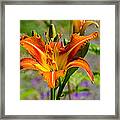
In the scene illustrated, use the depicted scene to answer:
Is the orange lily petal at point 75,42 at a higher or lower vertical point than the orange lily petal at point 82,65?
higher

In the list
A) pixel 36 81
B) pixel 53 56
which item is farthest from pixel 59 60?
pixel 36 81

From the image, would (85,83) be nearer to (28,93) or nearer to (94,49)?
(94,49)

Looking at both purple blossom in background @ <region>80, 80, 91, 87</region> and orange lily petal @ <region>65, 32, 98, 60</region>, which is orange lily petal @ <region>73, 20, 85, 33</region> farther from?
purple blossom in background @ <region>80, 80, 91, 87</region>

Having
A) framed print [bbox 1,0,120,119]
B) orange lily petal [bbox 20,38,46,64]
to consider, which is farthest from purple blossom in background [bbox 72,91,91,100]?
orange lily petal [bbox 20,38,46,64]

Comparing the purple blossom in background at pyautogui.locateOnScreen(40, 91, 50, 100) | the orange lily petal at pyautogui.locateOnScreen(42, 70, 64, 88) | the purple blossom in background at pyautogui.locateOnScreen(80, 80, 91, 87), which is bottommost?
the purple blossom in background at pyautogui.locateOnScreen(40, 91, 50, 100)

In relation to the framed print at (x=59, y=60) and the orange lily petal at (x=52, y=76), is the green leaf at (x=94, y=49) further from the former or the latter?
the orange lily petal at (x=52, y=76)

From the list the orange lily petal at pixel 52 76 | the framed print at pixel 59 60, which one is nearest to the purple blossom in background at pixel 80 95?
the framed print at pixel 59 60

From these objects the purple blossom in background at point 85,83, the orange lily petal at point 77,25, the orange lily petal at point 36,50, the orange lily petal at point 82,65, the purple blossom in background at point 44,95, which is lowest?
the purple blossom in background at point 44,95
